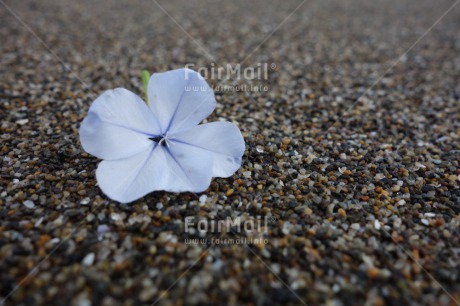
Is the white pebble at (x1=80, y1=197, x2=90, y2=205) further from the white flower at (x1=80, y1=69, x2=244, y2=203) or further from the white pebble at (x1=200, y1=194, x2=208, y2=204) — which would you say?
the white pebble at (x1=200, y1=194, x2=208, y2=204)

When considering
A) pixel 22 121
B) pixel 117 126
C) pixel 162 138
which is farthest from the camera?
pixel 22 121

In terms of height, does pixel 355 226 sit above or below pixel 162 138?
below

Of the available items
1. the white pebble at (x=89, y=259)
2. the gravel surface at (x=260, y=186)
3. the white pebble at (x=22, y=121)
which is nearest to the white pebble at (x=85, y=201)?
the gravel surface at (x=260, y=186)

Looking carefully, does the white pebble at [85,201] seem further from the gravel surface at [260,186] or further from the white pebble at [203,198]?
the white pebble at [203,198]

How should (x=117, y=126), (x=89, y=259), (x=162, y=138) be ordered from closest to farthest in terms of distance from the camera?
(x=89, y=259), (x=117, y=126), (x=162, y=138)

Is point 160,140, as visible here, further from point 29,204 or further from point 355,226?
point 355,226

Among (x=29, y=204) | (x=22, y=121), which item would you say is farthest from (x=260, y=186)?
(x=22, y=121)

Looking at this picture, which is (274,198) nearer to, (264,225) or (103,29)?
(264,225)

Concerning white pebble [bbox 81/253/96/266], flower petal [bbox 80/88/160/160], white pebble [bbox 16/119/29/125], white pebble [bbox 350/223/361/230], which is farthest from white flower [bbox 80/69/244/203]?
white pebble [bbox 16/119/29/125]
